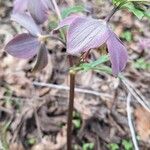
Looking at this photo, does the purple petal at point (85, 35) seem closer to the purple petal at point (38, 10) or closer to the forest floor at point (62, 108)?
the purple petal at point (38, 10)

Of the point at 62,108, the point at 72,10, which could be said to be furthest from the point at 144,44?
the point at 72,10

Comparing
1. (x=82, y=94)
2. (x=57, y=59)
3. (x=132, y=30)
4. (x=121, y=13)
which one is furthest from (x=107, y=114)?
(x=121, y=13)

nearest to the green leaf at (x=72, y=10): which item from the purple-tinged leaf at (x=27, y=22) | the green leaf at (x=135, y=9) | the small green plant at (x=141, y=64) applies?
the purple-tinged leaf at (x=27, y=22)

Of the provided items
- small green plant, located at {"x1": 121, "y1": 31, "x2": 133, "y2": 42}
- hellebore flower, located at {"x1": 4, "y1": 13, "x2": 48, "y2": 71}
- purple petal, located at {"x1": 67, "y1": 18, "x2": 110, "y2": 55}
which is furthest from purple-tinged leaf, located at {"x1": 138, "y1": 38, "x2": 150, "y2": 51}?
purple petal, located at {"x1": 67, "y1": 18, "x2": 110, "y2": 55}

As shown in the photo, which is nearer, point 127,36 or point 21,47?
point 21,47

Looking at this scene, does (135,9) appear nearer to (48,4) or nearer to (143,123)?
(48,4)

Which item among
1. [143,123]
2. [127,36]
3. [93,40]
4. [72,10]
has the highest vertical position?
[93,40]

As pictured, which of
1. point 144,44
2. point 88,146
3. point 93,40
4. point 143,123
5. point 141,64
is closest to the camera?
point 93,40

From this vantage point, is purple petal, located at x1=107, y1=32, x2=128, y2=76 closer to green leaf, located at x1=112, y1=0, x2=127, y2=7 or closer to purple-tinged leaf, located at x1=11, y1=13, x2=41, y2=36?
green leaf, located at x1=112, y1=0, x2=127, y2=7
